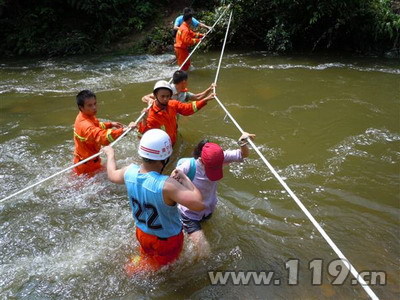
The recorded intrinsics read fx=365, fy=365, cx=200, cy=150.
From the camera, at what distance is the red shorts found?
3.06 m

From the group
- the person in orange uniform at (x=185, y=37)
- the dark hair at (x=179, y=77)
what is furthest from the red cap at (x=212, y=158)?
the person in orange uniform at (x=185, y=37)

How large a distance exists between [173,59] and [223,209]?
723 cm

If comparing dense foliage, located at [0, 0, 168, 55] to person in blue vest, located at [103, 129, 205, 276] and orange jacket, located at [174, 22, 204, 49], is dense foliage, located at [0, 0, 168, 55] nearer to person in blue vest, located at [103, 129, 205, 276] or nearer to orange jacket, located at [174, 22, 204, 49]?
orange jacket, located at [174, 22, 204, 49]

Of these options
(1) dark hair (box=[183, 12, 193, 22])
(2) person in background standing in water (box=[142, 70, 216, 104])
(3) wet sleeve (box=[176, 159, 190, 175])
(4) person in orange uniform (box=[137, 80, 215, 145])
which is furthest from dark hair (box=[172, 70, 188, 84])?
(1) dark hair (box=[183, 12, 193, 22])

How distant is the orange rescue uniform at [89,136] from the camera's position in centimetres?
415

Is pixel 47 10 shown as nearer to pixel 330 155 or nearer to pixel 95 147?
pixel 95 147

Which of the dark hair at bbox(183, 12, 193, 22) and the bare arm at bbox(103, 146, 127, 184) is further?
the dark hair at bbox(183, 12, 193, 22)

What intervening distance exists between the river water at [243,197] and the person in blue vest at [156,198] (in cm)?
25

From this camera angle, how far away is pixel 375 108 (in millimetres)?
6781

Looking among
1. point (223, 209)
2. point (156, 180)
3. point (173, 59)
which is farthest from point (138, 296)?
point (173, 59)

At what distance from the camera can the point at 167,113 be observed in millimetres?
4742

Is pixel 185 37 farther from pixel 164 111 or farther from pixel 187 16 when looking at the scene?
pixel 164 111

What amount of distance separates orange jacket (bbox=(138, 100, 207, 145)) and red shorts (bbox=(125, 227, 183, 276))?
1909mm

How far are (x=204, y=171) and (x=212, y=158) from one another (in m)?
0.31
